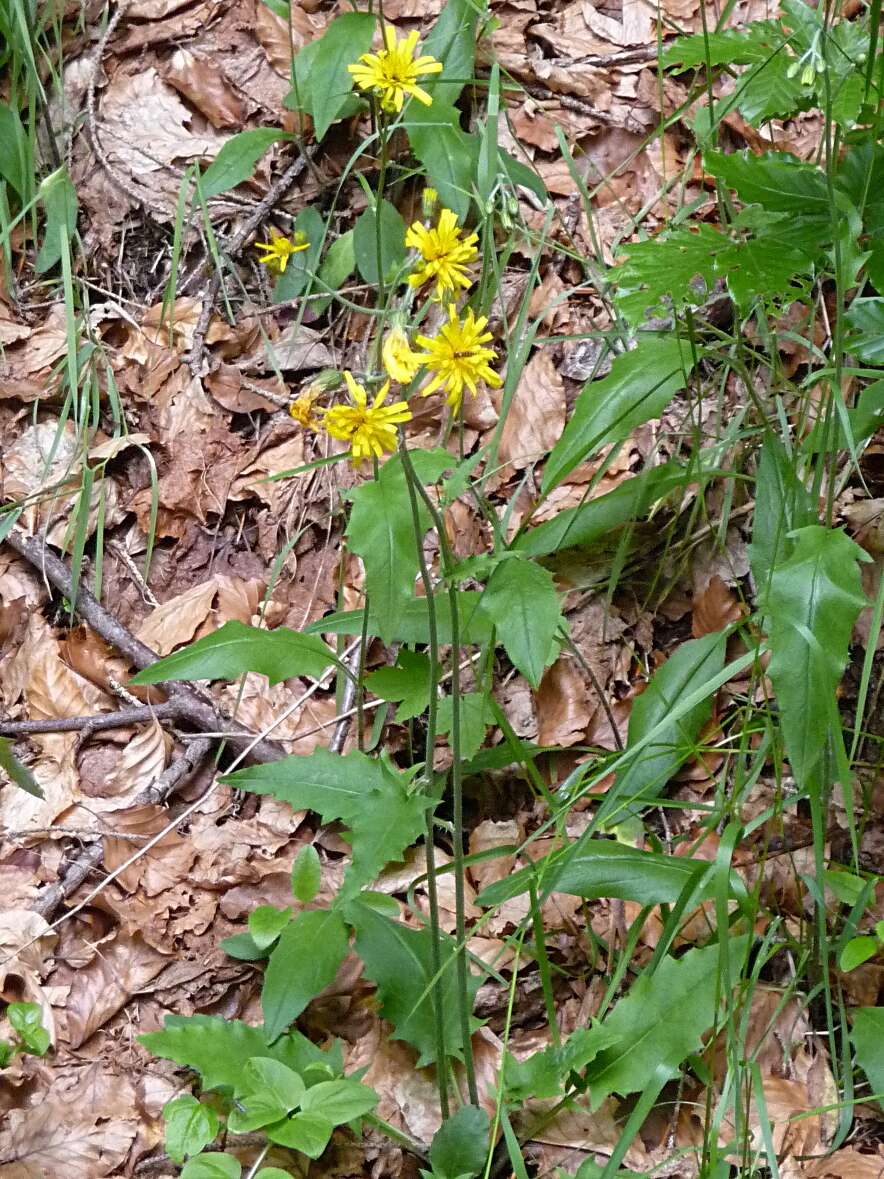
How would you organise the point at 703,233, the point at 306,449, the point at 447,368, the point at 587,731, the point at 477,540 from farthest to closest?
the point at 306,449, the point at 477,540, the point at 587,731, the point at 703,233, the point at 447,368

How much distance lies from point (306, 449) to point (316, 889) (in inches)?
43.5

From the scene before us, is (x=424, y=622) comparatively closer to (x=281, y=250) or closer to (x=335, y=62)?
(x=281, y=250)

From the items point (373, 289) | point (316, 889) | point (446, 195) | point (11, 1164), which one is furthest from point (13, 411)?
point (11, 1164)

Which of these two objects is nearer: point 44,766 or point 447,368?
point 447,368

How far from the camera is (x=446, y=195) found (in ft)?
7.89

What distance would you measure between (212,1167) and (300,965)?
11.5 inches

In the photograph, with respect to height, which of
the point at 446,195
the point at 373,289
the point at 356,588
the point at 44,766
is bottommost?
the point at 44,766

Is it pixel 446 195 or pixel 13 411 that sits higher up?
pixel 446 195

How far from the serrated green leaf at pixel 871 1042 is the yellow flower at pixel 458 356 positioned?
3.46 ft

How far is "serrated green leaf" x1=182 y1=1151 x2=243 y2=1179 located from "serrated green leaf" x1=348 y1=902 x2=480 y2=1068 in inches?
11.4

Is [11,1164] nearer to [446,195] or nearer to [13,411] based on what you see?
[13,411]

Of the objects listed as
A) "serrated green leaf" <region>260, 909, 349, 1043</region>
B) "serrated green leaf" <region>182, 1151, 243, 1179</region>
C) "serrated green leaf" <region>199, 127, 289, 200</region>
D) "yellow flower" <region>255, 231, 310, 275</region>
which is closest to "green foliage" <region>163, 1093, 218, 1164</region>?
"serrated green leaf" <region>182, 1151, 243, 1179</region>

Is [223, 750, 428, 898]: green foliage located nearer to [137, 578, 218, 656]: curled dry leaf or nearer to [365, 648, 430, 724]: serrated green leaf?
[365, 648, 430, 724]: serrated green leaf

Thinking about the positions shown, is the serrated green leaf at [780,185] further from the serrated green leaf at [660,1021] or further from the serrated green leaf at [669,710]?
the serrated green leaf at [660,1021]
